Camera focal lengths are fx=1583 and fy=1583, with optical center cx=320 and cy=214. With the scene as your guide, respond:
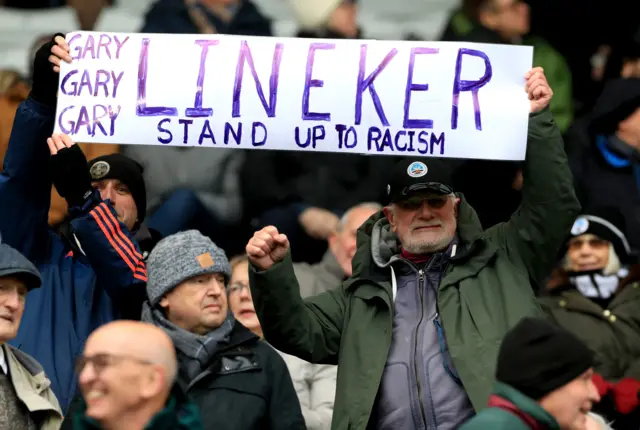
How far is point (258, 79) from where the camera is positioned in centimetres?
655

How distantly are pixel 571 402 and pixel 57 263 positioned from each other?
8.96 feet

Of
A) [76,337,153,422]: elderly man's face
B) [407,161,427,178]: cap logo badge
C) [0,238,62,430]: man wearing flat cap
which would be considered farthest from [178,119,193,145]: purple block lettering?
[76,337,153,422]: elderly man's face

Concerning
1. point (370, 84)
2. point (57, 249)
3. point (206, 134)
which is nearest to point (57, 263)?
point (57, 249)

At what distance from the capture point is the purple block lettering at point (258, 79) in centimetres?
652

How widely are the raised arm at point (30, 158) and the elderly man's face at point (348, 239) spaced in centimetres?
200

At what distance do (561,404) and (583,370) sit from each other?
140mm

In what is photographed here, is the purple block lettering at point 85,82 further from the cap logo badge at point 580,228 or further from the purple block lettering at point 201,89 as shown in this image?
the cap logo badge at point 580,228

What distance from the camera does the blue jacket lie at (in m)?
6.54

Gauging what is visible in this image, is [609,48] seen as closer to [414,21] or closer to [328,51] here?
[414,21]

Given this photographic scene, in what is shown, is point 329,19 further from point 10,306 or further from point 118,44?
point 10,306

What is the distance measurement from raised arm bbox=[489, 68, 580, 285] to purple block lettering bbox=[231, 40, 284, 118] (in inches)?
40.9

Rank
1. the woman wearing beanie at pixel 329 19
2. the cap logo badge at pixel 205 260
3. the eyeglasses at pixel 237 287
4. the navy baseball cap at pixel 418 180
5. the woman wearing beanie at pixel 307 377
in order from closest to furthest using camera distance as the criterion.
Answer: the navy baseball cap at pixel 418 180
the cap logo badge at pixel 205 260
the woman wearing beanie at pixel 307 377
the eyeglasses at pixel 237 287
the woman wearing beanie at pixel 329 19

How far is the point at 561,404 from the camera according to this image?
190 inches

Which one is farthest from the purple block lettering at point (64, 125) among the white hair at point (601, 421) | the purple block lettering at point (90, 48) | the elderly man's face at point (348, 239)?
the white hair at point (601, 421)
